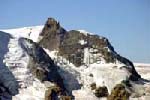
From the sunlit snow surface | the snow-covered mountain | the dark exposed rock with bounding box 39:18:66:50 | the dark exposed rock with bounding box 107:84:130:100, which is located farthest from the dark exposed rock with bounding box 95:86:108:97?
the dark exposed rock with bounding box 39:18:66:50

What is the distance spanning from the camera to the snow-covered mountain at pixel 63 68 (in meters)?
105

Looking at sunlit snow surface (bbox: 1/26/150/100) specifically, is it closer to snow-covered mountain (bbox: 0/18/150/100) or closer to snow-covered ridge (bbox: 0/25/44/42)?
snow-covered mountain (bbox: 0/18/150/100)

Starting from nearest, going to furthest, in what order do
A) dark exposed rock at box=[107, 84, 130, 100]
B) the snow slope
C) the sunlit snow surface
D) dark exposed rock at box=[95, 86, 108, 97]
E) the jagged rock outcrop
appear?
the jagged rock outcrop < the snow slope < dark exposed rock at box=[107, 84, 130, 100] < the sunlit snow surface < dark exposed rock at box=[95, 86, 108, 97]

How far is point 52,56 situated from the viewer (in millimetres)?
122188

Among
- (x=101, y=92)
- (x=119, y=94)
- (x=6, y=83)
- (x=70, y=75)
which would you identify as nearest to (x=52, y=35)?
(x=70, y=75)

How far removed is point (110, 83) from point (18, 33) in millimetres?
30170

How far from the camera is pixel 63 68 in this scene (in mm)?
117250

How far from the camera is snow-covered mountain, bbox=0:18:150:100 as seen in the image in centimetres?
10475

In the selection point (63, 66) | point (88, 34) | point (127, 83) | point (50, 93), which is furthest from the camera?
Result: point (88, 34)

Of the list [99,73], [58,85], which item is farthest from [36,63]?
[99,73]

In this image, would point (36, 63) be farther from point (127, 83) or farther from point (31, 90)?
point (127, 83)

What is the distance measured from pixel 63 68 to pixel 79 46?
8713 millimetres

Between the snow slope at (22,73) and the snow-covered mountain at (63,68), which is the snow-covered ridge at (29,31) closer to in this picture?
the snow-covered mountain at (63,68)

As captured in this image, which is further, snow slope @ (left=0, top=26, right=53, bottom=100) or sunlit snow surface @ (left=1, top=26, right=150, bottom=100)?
sunlit snow surface @ (left=1, top=26, right=150, bottom=100)
